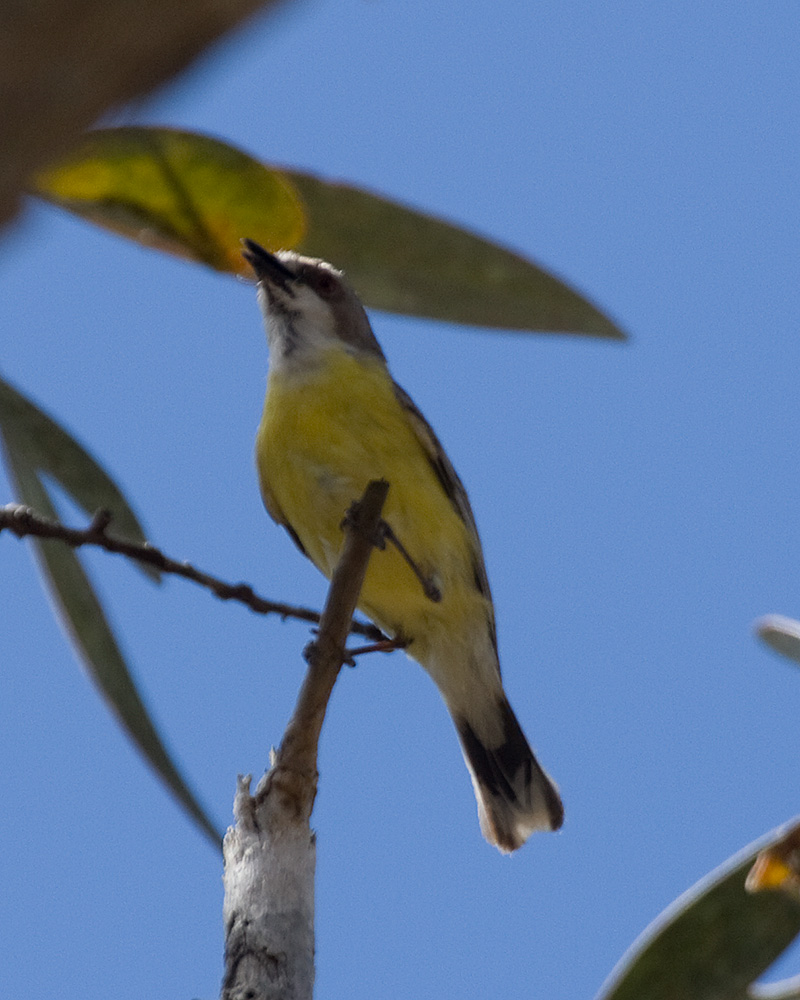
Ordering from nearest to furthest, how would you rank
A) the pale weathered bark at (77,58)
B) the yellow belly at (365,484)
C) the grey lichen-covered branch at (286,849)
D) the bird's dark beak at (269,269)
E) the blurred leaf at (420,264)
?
the pale weathered bark at (77,58)
the grey lichen-covered branch at (286,849)
the blurred leaf at (420,264)
the yellow belly at (365,484)
the bird's dark beak at (269,269)

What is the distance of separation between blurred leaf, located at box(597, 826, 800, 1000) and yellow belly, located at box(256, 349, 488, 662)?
1852 mm

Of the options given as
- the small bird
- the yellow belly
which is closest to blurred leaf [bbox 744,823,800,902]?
the small bird

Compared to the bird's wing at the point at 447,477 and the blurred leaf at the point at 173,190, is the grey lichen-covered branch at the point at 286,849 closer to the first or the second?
the blurred leaf at the point at 173,190

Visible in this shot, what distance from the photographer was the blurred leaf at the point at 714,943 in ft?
9.78

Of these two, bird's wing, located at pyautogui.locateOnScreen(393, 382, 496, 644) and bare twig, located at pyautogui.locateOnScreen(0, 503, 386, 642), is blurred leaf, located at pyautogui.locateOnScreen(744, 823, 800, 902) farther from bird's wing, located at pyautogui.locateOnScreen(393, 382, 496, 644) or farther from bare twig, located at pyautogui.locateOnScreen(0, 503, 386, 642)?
bird's wing, located at pyautogui.locateOnScreen(393, 382, 496, 644)

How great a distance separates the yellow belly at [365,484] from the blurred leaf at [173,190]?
5.30ft

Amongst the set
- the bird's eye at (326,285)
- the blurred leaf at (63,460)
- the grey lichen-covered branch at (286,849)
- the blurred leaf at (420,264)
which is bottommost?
the grey lichen-covered branch at (286,849)

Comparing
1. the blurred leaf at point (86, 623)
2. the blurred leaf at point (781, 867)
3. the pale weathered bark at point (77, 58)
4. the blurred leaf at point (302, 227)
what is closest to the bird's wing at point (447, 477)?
the blurred leaf at point (302, 227)

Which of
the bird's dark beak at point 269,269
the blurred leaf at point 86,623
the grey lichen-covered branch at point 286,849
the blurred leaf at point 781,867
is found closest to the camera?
the grey lichen-covered branch at point 286,849

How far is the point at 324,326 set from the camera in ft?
17.1

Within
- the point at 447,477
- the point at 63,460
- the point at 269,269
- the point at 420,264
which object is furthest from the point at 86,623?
the point at 269,269

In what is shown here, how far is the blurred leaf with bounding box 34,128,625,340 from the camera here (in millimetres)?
2840

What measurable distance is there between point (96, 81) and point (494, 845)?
4361 mm

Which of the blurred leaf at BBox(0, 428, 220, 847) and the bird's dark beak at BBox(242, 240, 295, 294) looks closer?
the blurred leaf at BBox(0, 428, 220, 847)
